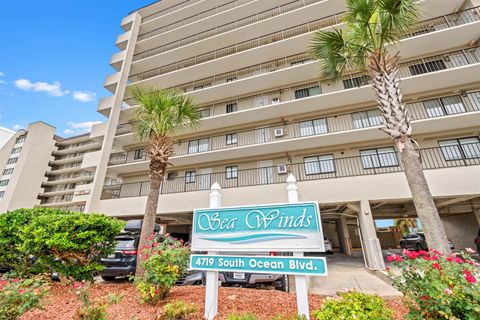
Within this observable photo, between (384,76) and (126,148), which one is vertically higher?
(126,148)

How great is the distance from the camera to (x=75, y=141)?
42.8 metres

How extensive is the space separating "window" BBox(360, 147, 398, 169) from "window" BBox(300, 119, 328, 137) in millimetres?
2912

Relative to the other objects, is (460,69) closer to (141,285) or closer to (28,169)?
(141,285)

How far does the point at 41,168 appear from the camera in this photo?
39844 millimetres

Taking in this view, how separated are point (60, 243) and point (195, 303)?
13.5ft

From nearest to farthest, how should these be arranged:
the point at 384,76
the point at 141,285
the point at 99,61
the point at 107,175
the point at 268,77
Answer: the point at 141,285
the point at 384,76
the point at 268,77
the point at 107,175
the point at 99,61

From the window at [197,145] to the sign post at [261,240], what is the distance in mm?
12099

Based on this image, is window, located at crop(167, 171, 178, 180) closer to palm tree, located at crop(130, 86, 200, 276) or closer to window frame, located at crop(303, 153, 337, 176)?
palm tree, located at crop(130, 86, 200, 276)

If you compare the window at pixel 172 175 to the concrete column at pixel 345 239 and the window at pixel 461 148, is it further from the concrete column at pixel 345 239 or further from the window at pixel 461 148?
the window at pixel 461 148

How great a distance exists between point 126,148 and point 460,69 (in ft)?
77.6

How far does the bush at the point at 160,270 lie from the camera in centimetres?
448

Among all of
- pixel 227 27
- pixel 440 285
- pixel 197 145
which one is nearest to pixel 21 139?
pixel 197 145

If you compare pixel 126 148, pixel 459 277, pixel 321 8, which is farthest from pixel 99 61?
pixel 459 277

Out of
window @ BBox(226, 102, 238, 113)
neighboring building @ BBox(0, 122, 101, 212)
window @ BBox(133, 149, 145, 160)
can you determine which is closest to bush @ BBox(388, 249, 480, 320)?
window @ BBox(226, 102, 238, 113)
